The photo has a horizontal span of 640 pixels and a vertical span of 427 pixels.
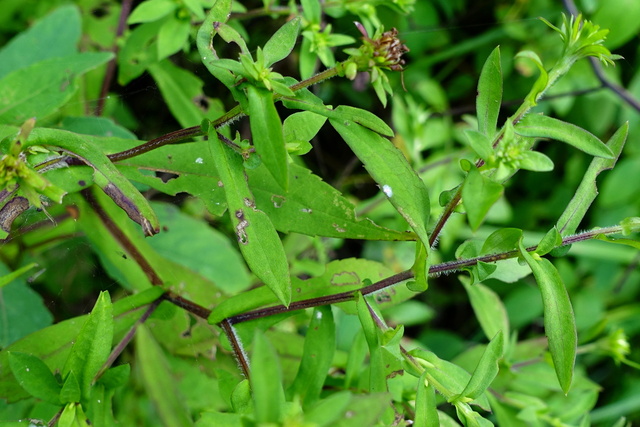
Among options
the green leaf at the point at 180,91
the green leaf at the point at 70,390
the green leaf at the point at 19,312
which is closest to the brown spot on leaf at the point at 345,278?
the green leaf at the point at 70,390

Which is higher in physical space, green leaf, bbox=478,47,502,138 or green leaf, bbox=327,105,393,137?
green leaf, bbox=478,47,502,138

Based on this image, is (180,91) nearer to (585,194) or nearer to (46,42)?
(46,42)

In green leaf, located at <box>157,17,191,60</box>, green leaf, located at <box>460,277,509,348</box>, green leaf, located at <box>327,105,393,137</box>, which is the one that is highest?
green leaf, located at <box>327,105,393,137</box>

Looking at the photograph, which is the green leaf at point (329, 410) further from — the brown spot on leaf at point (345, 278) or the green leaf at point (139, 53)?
the green leaf at point (139, 53)

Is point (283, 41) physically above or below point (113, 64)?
above

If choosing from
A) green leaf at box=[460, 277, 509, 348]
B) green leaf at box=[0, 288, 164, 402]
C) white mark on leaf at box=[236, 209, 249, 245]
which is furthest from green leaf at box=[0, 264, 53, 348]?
green leaf at box=[460, 277, 509, 348]

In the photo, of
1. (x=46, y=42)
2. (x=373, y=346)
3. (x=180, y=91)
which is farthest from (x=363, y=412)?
(x=46, y=42)

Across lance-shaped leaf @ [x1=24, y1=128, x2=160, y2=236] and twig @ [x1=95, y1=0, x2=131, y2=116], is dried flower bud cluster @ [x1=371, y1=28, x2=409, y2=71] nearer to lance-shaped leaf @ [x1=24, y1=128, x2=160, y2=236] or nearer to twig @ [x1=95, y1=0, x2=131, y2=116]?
lance-shaped leaf @ [x1=24, y1=128, x2=160, y2=236]
